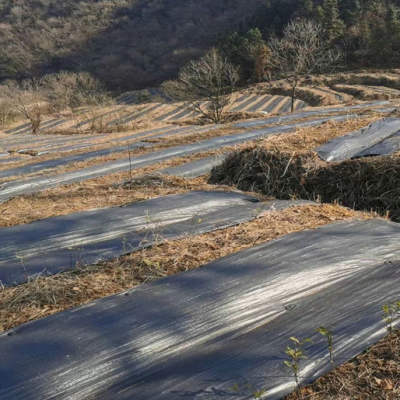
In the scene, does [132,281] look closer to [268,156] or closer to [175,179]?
[175,179]

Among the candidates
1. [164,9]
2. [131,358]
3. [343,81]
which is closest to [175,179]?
[131,358]

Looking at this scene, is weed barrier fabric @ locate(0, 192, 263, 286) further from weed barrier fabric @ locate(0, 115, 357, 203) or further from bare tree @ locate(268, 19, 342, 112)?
bare tree @ locate(268, 19, 342, 112)

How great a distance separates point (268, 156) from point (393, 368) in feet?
10.4

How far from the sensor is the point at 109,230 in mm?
2973

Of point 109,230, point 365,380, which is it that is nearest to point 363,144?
point 109,230

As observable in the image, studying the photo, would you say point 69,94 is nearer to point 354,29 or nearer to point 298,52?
point 298,52

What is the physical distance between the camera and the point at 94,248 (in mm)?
2713

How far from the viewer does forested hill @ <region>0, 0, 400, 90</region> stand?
37781 millimetres

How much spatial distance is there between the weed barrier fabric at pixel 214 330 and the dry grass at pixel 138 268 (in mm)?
132

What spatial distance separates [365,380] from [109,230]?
187cm

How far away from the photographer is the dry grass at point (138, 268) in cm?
213

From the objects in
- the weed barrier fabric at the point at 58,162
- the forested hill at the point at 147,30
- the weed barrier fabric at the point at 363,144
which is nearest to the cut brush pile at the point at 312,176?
the weed barrier fabric at the point at 363,144

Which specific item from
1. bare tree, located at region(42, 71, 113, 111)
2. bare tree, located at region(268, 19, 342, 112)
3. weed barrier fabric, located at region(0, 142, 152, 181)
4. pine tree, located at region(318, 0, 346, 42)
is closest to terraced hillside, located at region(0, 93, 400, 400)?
weed barrier fabric, located at region(0, 142, 152, 181)

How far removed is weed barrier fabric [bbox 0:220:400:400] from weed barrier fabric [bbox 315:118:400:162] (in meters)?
2.10
